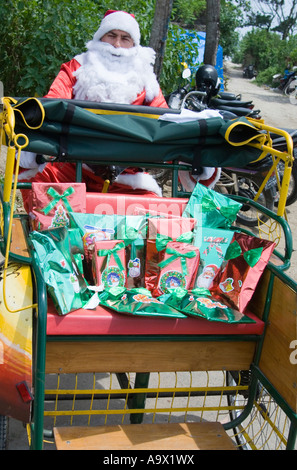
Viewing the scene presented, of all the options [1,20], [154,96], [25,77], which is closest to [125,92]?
[154,96]

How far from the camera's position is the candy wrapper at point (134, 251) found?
100 inches

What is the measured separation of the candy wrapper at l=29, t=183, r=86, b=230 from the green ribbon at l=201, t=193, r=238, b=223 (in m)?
0.68

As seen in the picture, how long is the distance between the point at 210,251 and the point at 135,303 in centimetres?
53

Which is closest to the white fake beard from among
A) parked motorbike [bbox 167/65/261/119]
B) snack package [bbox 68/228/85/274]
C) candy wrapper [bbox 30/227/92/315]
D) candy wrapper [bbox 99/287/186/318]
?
snack package [bbox 68/228/85/274]

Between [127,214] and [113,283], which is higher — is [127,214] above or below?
above

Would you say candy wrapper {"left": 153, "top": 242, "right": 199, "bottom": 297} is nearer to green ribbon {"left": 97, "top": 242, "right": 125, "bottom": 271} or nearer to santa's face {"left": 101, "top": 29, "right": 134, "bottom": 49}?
green ribbon {"left": 97, "top": 242, "right": 125, "bottom": 271}

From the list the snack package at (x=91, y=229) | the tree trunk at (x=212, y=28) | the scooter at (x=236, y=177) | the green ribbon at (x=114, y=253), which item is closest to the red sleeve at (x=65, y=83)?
the snack package at (x=91, y=229)

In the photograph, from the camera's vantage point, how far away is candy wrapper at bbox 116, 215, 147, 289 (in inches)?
100

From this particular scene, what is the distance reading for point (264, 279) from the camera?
2410 mm

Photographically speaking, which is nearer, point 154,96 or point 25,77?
point 154,96

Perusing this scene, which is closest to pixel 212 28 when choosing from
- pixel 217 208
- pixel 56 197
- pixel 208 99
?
pixel 208 99

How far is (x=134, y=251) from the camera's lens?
2.56 meters

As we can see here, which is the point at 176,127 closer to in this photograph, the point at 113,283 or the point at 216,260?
the point at 216,260

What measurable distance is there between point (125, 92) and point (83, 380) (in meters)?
1.85
